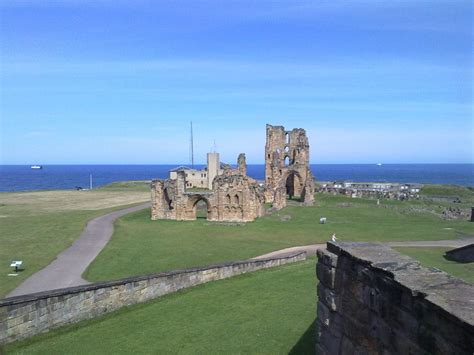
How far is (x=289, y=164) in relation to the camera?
53906 mm

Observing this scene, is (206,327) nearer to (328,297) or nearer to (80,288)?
(80,288)

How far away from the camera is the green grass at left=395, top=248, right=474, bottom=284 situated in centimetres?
1257

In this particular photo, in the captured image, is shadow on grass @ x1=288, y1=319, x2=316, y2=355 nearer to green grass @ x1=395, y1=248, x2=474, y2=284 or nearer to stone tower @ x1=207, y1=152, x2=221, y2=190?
green grass @ x1=395, y1=248, x2=474, y2=284

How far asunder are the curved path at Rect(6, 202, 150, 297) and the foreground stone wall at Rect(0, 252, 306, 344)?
510cm

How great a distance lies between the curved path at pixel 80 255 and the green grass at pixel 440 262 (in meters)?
2.32

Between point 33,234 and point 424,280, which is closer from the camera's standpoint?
point 424,280

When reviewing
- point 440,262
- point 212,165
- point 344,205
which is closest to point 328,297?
point 440,262

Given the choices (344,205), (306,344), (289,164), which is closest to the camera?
(306,344)

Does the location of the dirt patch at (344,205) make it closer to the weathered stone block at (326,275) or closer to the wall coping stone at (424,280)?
the weathered stone block at (326,275)

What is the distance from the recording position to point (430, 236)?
85.8 feet

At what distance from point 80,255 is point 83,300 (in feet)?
38.1

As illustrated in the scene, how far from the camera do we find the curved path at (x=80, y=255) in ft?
55.0

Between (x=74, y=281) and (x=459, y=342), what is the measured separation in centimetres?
1604

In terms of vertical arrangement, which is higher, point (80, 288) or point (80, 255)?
point (80, 288)
